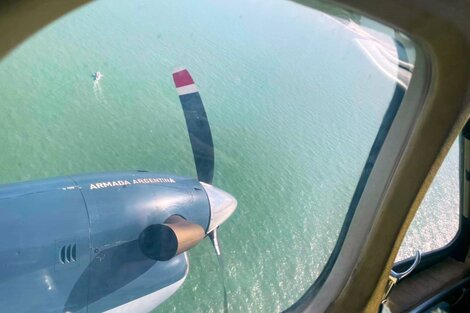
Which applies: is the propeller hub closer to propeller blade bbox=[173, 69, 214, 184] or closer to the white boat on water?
propeller blade bbox=[173, 69, 214, 184]

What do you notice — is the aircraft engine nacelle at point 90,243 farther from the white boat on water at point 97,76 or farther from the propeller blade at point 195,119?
the white boat on water at point 97,76

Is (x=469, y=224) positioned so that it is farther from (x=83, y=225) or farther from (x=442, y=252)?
(x=83, y=225)

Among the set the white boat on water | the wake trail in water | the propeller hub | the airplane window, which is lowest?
the airplane window

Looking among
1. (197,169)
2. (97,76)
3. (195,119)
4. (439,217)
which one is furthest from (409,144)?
(439,217)

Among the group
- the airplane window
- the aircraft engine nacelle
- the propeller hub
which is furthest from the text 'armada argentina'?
the airplane window

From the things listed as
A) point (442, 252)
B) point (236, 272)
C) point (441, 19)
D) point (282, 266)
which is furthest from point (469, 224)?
point (441, 19)
